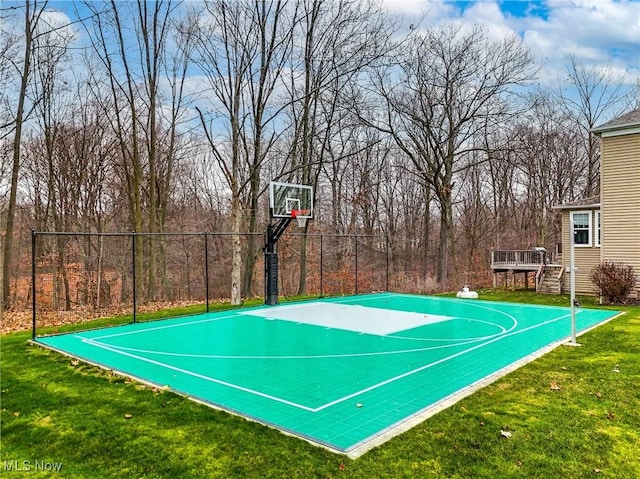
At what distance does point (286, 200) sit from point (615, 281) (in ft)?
31.7

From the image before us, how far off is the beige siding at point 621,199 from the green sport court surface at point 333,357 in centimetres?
392

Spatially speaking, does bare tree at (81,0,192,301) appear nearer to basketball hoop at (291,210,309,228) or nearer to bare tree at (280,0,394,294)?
bare tree at (280,0,394,294)

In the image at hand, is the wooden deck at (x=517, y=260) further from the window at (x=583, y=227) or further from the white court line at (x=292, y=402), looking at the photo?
the white court line at (x=292, y=402)

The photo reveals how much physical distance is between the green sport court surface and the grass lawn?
27cm

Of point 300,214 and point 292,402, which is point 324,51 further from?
point 292,402

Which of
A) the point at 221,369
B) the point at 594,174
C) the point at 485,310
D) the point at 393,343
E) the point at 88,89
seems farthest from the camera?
the point at 594,174

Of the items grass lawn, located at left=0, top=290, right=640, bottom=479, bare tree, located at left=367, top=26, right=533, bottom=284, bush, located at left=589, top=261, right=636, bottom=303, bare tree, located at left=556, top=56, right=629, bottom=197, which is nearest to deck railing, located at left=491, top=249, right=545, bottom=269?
bare tree, located at left=367, top=26, right=533, bottom=284

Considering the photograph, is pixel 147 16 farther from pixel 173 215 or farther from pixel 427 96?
pixel 427 96

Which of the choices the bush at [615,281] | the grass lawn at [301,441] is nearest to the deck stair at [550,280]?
the bush at [615,281]

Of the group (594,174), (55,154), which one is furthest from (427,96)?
(55,154)

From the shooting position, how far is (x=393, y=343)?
7.60 metres

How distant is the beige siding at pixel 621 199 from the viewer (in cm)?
1379

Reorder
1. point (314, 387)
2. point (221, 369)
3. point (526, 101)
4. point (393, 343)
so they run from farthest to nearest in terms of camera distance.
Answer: point (526, 101) → point (393, 343) → point (221, 369) → point (314, 387)

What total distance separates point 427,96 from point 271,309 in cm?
1357
